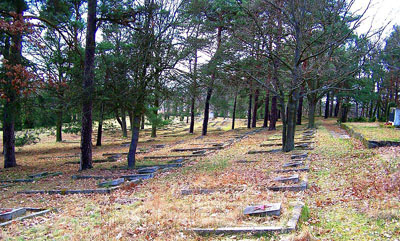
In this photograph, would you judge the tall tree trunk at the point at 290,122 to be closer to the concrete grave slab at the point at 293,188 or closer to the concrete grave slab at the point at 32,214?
the concrete grave slab at the point at 293,188

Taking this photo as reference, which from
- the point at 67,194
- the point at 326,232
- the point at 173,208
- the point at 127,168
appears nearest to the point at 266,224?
the point at 326,232

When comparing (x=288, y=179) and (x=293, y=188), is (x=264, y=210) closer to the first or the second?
(x=293, y=188)

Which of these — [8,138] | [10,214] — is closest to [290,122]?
[10,214]

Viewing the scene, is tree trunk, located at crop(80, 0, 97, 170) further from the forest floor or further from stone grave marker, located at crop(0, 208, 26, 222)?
stone grave marker, located at crop(0, 208, 26, 222)

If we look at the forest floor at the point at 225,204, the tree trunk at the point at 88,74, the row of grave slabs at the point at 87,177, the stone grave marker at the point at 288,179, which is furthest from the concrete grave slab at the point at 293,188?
the tree trunk at the point at 88,74

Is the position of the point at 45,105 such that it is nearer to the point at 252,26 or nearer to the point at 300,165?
the point at 252,26

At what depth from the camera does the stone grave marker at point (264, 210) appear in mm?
4445

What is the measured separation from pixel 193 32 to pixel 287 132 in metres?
5.51

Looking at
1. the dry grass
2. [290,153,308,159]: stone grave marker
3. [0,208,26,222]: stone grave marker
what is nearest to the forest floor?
[0,208,26,222]: stone grave marker

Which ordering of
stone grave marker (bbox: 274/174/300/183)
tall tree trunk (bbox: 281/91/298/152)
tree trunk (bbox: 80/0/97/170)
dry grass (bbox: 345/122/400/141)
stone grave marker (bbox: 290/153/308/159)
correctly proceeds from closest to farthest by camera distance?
stone grave marker (bbox: 274/174/300/183) < stone grave marker (bbox: 290/153/308/159) < tree trunk (bbox: 80/0/97/170) < dry grass (bbox: 345/122/400/141) < tall tree trunk (bbox: 281/91/298/152)

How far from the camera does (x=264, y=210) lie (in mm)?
4531

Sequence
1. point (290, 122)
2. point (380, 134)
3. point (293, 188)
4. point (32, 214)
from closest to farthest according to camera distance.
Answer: point (32, 214), point (293, 188), point (290, 122), point (380, 134)

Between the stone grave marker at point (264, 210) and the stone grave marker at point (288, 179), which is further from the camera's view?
the stone grave marker at point (288, 179)

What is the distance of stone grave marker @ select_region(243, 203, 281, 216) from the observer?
14.6 feet
